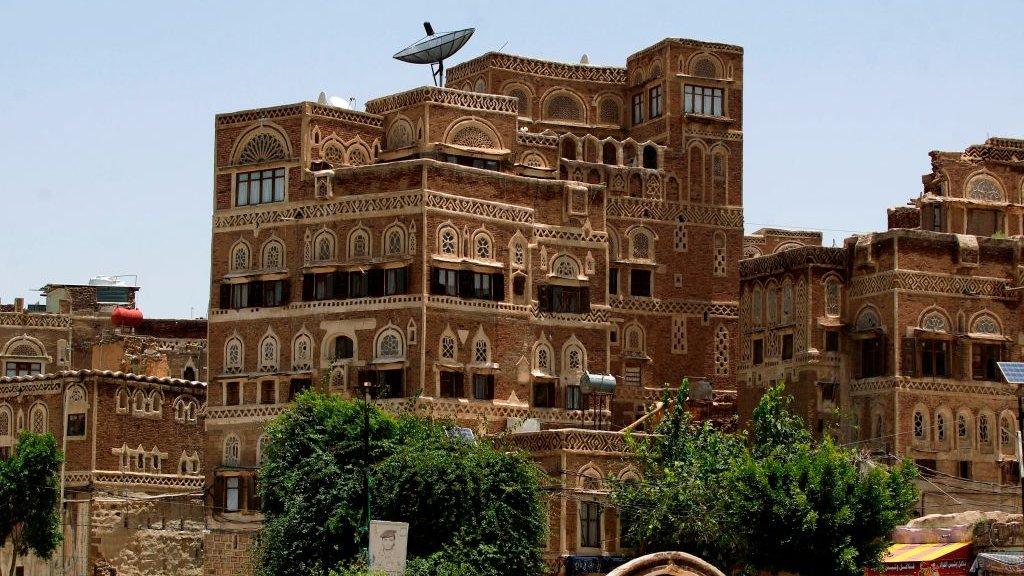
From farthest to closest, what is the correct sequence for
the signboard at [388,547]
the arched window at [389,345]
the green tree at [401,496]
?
the arched window at [389,345] → the green tree at [401,496] → the signboard at [388,547]

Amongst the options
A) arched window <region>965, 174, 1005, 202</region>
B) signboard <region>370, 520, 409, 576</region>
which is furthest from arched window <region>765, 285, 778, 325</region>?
signboard <region>370, 520, 409, 576</region>

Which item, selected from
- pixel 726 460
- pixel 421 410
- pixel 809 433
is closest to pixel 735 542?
pixel 726 460

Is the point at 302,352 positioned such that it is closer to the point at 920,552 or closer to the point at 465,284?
the point at 465,284

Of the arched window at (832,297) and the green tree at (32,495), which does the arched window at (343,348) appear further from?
the arched window at (832,297)

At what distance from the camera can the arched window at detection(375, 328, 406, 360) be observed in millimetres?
84750

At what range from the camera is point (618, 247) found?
311ft

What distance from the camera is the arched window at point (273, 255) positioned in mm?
88375

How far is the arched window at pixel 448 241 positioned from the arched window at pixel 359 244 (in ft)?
9.90

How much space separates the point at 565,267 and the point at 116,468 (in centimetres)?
2086

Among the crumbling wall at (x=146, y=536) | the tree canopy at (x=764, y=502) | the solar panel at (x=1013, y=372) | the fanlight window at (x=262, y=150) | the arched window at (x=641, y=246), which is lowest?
the crumbling wall at (x=146, y=536)

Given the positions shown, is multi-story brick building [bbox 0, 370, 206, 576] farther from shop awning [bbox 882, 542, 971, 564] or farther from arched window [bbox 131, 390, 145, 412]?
shop awning [bbox 882, 542, 971, 564]

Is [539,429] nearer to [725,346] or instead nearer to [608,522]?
[608,522]

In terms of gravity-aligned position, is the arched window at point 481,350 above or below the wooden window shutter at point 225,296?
below

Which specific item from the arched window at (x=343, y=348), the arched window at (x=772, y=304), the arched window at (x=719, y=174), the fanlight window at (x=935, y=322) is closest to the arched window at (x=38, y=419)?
the arched window at (x=343, y=348)
